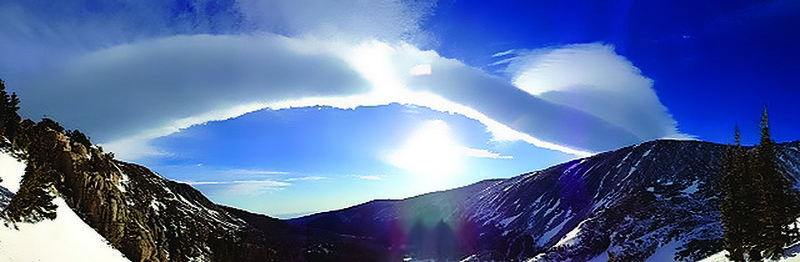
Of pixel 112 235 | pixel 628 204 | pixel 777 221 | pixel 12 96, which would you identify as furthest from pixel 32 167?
pixel 628 204

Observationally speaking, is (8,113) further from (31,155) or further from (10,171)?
(10,171)

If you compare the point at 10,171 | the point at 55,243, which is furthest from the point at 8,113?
the point at 55,243

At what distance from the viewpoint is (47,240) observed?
28203 mm

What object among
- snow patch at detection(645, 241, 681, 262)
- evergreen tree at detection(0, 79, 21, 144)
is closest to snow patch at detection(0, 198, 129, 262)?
evergreen tree at detection(0, 79, 21, 144)

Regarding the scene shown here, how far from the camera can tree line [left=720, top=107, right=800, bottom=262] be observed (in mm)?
48625

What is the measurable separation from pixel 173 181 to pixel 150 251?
134 metres

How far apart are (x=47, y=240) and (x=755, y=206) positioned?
63.9m

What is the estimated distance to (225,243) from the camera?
13950 centimetres

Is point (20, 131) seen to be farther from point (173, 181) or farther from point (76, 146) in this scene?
point (173, 181)

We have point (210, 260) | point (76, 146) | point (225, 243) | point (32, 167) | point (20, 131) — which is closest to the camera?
point (32, 167)

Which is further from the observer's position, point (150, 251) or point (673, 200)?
point (673, 200)

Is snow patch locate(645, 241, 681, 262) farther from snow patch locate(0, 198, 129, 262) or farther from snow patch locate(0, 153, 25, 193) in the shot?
snow patch locate(0, 153, 25, 193)

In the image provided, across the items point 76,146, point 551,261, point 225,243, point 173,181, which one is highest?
point 173,181

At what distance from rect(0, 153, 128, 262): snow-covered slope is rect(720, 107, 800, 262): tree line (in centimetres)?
6052
